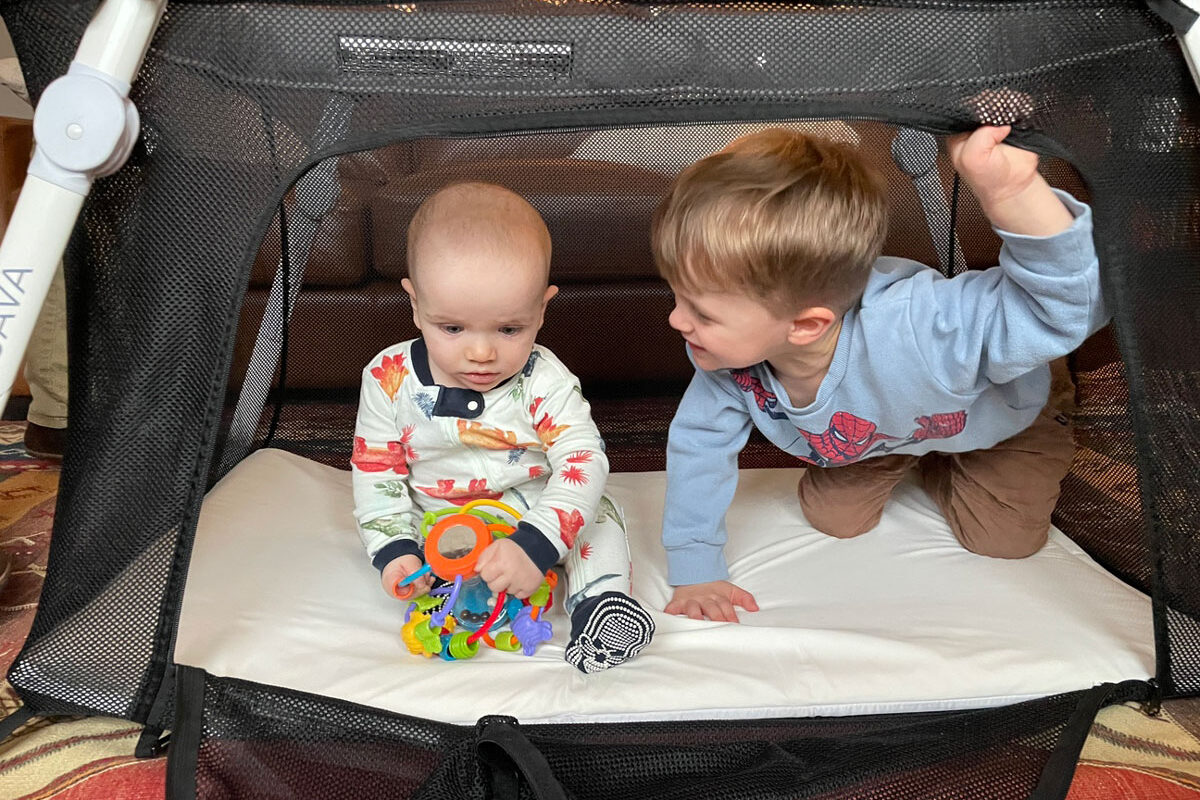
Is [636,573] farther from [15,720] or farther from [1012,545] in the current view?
[15,720]

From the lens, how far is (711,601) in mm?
1141

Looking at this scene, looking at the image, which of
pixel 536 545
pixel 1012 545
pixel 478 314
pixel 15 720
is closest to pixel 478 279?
pixel 478 314

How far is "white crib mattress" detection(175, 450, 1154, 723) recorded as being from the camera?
0.99 metres

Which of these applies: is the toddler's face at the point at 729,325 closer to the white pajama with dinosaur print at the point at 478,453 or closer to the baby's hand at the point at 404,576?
the white pajama with dinosaur print at the point at 478,453

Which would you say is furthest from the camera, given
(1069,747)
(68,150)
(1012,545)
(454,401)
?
(1012,545)

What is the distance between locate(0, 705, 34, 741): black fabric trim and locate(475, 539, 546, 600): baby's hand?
0.44 m

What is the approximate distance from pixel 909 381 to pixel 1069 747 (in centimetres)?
39

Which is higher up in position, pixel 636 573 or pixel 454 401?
pixel 454 401

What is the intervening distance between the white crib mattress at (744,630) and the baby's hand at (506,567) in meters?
0.09

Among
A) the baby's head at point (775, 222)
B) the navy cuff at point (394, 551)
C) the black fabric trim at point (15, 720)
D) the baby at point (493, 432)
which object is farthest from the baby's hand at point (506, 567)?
the black fabric trim at point (15, 720)

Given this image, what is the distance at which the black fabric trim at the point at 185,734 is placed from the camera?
0.85m

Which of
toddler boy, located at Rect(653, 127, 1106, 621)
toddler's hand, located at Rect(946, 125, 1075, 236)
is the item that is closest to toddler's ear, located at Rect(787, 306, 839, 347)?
toddler boy, located at Rect(653, 127, 1106, 621)

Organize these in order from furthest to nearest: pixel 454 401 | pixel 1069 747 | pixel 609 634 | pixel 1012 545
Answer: pixel 1012 545 < pixel 454 401 < pixel 609 634 < pixel 1069 747

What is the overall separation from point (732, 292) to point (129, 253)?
0.55m
